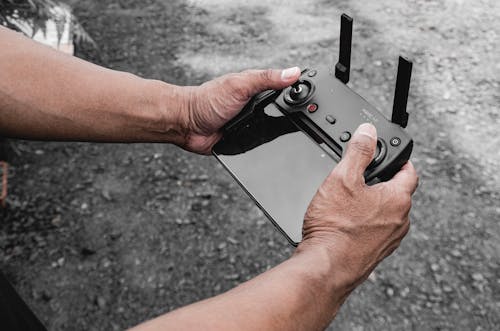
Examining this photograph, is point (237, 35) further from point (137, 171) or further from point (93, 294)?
point (93, 294)

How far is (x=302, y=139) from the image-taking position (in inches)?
52.1

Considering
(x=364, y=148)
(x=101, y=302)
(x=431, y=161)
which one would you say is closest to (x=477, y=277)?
(x=431, y=161)

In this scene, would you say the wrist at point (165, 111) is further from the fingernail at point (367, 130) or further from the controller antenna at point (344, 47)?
the fingernail at point (367, 130)

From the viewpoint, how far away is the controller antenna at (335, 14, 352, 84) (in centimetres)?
122

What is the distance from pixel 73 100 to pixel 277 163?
21.4 inches

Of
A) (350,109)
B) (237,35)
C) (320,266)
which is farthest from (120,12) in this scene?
(320,266)

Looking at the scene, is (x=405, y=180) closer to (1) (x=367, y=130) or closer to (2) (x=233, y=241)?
Answer: (1) (x=367, y=130)

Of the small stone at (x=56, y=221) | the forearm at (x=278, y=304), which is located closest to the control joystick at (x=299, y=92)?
the forearm at (x=278, y=304)

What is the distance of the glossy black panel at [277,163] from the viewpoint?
124 cm

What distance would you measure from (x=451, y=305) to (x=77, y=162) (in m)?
1.77

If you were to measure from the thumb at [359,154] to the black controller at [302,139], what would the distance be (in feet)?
0.17

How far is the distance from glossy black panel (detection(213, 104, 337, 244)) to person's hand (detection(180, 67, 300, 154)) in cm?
5

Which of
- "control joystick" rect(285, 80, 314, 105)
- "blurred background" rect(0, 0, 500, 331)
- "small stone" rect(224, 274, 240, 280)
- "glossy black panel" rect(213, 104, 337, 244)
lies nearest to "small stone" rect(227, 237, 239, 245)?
Result: "blurred background" rect(0, 0, 500, 331)

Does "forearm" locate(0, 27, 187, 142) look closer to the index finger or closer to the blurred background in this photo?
the index finger
